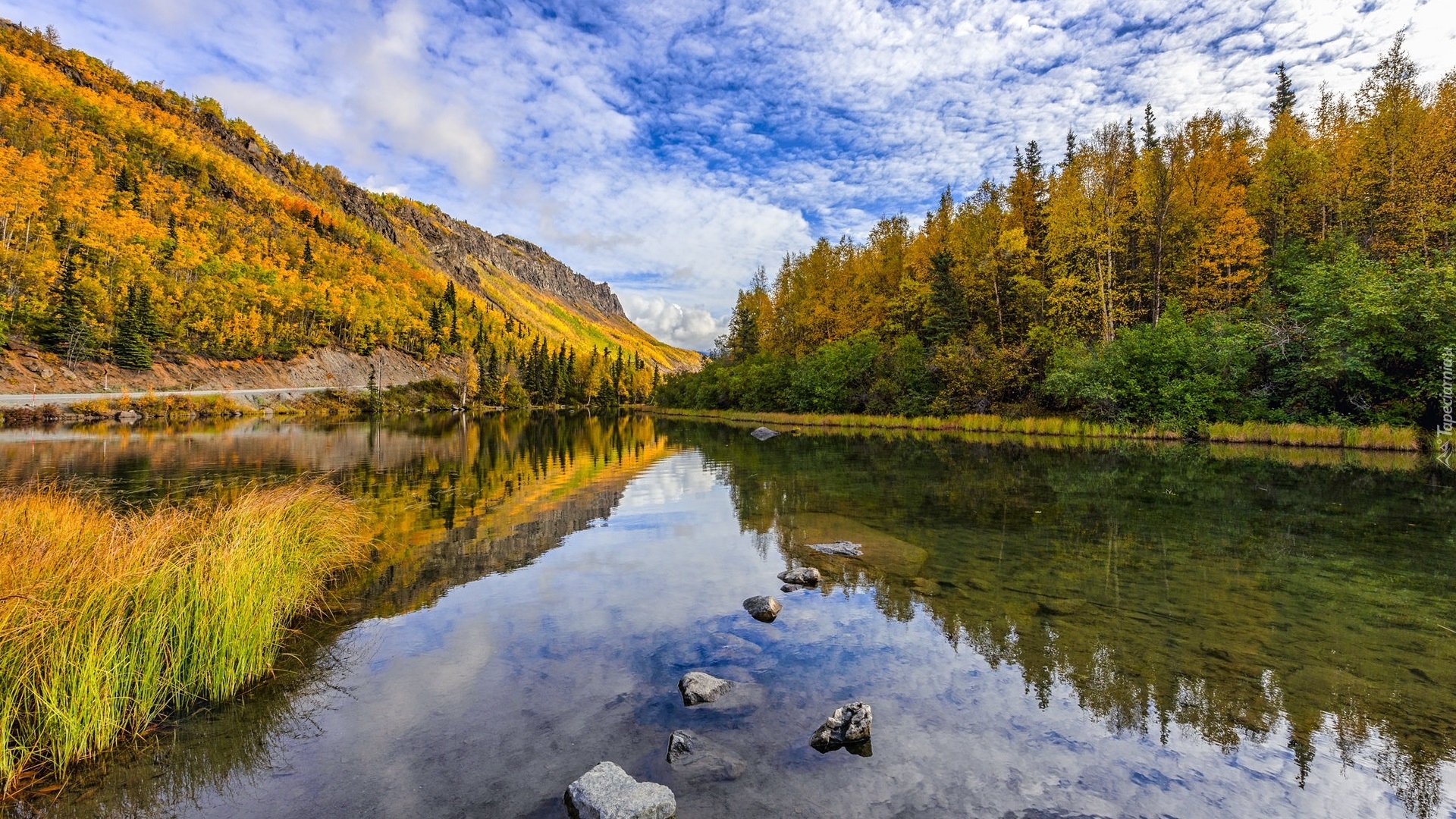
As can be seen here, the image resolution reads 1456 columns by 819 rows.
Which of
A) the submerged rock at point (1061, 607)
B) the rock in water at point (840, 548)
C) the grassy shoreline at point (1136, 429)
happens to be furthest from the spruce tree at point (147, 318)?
the submerged rock at point (1061, 607)

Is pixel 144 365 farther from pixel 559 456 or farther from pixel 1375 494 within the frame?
pixel 1375 494

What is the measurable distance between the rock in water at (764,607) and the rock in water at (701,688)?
2289 mm

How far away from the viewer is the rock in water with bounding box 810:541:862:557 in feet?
41.2

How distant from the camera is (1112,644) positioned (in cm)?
750

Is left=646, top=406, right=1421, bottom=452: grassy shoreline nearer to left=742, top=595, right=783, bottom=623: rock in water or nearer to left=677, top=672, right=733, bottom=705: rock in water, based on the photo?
left=742, top=595, right=783, bottom=623: rock in water

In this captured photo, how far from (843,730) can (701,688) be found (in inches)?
67.2

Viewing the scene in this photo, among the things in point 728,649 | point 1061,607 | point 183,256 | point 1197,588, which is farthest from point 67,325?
point 1197,588

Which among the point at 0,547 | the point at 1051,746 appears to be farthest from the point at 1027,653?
the point at 0,547

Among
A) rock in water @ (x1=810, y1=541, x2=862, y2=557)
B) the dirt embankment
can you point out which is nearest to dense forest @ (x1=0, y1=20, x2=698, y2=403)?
the dirt embankment

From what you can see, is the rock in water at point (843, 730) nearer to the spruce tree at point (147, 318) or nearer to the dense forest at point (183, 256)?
the dense forest at point (183, 256)

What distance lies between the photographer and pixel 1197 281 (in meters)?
40.0

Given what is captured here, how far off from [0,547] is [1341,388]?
4788cm

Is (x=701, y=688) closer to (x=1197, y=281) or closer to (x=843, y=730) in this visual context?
(x=843, y=730)

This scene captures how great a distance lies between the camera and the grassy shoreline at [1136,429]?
90.3ft
